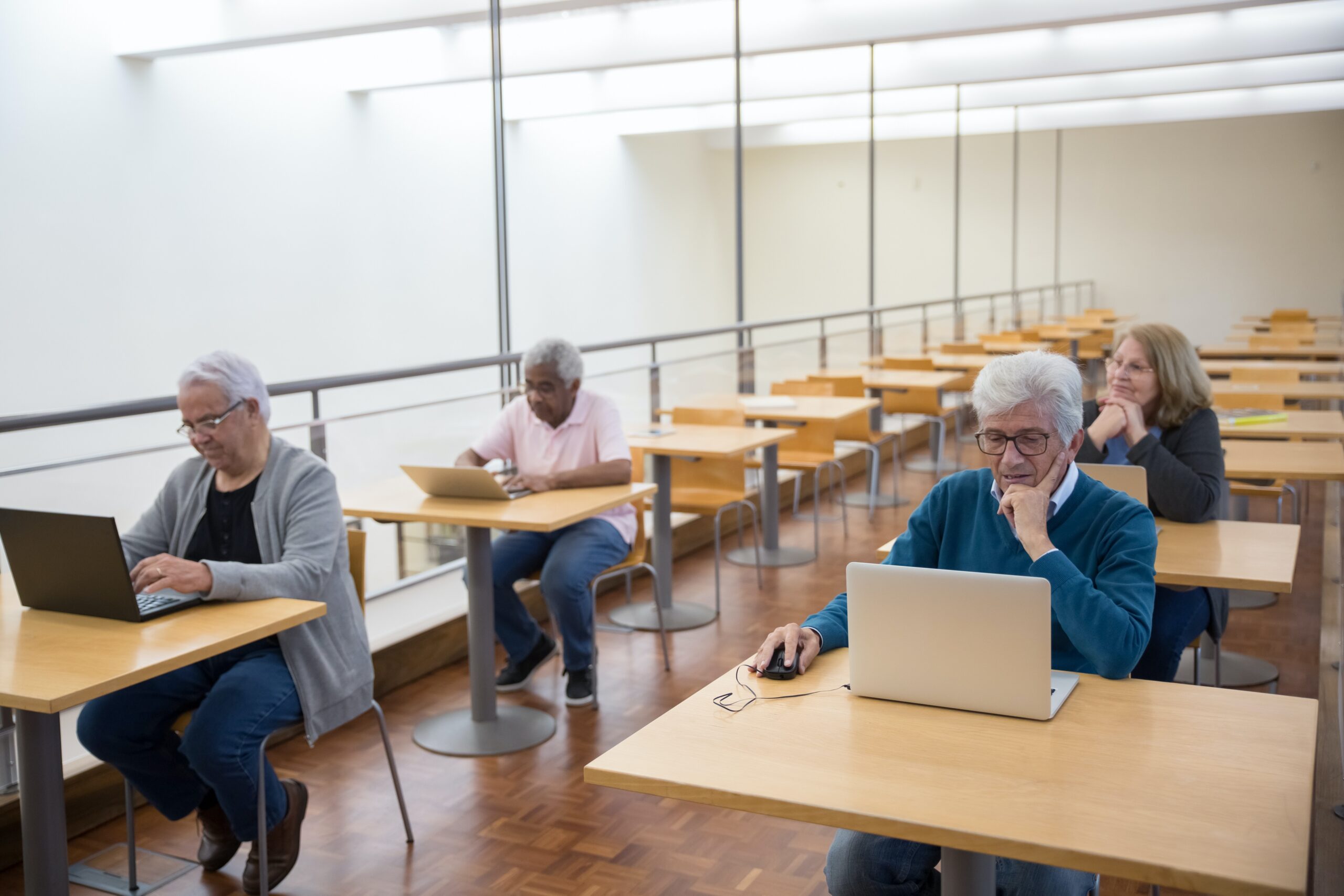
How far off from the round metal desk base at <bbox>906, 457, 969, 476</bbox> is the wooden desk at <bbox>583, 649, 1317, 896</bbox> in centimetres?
636

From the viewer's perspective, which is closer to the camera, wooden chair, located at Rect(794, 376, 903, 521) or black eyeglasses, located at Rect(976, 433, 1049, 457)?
black eyeglasses, located at Rect(976, 433, 1049, 457)

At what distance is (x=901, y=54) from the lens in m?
9.64

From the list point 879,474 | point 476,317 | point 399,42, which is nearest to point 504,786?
point 879,474

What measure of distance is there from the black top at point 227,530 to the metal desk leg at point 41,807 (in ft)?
1.77

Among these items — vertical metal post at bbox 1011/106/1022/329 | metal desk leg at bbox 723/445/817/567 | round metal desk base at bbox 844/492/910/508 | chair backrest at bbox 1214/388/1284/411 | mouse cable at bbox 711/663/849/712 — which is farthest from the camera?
vertical metal post at bbox 1011/106/1022/329

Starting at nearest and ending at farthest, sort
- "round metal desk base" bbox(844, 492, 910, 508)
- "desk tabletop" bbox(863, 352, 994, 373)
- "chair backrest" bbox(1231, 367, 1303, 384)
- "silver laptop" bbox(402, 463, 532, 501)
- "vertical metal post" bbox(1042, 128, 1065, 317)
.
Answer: "silver laptop" bbox(402, 463, 532, 501), "chair backrest" bbox(1231, 367, 1303, 384), "round metal desk base" bbox(844, 492, 910, 508), "desk tabletop" bbox(863, 352, 994, 373), "vertical metal post" bbox(1042, 128, 1065, 317)

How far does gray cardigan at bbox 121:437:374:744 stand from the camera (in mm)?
2604

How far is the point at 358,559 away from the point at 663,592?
2.01 metres

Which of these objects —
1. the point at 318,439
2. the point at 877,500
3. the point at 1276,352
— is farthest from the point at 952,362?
the point at 318,439

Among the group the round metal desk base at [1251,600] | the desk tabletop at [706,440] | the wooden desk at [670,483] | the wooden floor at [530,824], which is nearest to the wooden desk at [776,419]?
the desk tabletop at [706,440]

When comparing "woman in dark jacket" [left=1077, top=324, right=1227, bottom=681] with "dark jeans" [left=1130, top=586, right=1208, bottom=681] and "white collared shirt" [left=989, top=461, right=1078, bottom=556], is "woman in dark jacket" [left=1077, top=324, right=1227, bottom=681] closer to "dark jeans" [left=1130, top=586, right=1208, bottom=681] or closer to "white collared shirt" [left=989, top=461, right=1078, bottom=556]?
"dark jeans" [left=1130, top=586, right=1208, bottom=681]

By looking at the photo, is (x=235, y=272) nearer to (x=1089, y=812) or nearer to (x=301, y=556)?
(x=301, y=556)

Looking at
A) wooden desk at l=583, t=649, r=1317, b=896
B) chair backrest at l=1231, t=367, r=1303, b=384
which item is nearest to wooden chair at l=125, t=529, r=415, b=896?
wooden desk at l=583, t=649, r=1317, b=896

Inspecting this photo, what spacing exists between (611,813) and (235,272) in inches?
341
